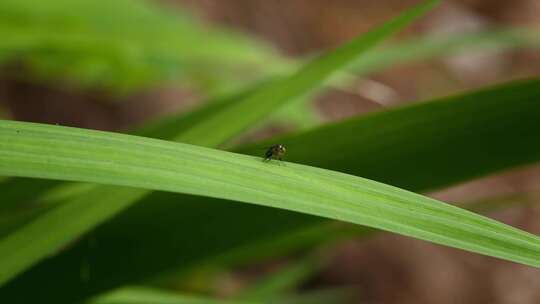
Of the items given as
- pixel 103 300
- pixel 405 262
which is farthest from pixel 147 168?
pixel 405 262

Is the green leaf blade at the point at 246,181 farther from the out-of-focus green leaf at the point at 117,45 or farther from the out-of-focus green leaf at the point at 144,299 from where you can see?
the out-of-focus green leaf at the point at 117,45

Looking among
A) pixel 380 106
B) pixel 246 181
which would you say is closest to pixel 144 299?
pixel 246 181

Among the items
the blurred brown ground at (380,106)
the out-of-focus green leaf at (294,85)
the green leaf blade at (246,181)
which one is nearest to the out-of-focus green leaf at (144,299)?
the out-of-focus green leaf at (294,85)

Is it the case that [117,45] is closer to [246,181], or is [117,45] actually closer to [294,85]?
[294,85]

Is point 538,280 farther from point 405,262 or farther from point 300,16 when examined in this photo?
point 300,16

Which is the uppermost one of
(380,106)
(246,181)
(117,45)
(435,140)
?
(380,106)

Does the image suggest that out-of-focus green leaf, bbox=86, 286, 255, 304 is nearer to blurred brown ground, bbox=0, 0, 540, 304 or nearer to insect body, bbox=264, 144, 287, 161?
insect body, bbox=264, 144, 287, 161
